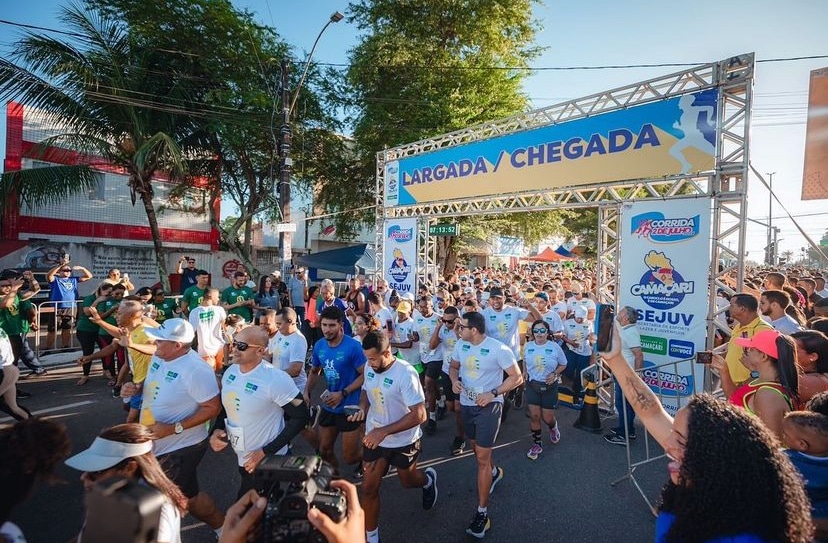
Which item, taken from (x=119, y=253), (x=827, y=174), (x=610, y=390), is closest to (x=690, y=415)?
(x=610, y=390)

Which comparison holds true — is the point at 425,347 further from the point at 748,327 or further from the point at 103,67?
the point at 103,67

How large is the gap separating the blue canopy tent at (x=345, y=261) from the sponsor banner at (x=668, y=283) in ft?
32.9

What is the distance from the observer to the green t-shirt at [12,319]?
702cm

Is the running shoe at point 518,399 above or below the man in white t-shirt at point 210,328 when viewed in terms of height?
below

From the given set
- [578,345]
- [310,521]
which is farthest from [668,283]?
[310,521]

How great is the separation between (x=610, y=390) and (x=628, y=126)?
4393 millimetres

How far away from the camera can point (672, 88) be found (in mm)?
6172

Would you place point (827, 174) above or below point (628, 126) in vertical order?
below

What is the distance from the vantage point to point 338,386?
174 inches

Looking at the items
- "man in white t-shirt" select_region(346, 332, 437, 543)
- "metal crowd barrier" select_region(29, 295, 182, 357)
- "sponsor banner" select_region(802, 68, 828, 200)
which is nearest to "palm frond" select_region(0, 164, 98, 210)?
"metal crowd barrier" select_region(29, 295, 182, 357)

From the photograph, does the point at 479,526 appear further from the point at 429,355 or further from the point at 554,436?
the point at 429,355

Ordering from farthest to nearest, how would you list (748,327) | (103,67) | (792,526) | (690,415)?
1. (103,67)
2. (748,327)
3. (690,415)
4. (792,526)

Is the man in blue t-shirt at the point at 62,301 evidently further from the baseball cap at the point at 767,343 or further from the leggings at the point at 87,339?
the baseball cap at the point at 767,343

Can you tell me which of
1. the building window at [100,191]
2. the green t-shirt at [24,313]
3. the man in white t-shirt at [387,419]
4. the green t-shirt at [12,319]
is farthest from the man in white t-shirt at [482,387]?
the building window at [100,191]
